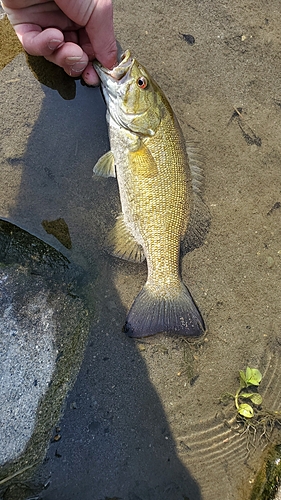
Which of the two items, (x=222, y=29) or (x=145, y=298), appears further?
(x=222, y=29)

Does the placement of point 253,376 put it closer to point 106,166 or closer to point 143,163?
point 143,163

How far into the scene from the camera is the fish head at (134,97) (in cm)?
297

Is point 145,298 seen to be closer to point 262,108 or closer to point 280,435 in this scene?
point 280,435

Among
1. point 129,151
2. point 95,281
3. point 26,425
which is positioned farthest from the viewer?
point 95,281

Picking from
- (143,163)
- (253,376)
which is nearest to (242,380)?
(253,376)

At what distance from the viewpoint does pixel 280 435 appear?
10.3 ft

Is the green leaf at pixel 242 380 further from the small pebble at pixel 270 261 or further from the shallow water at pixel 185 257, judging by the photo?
the small pebble at pixel 270 261

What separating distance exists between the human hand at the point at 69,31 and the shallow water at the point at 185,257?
0.31 metres

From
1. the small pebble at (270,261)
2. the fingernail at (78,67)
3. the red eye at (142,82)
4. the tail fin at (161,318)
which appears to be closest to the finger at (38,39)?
the fingernail at (78,67)

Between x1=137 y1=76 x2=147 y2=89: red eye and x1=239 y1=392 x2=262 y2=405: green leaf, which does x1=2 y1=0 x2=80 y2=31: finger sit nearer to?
x1=137 y1=76 x2=147 y2=89: red eye

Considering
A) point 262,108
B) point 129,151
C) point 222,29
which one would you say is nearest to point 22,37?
point 129,151

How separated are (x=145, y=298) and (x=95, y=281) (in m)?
0.47

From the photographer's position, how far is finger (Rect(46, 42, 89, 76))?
2949 millimetres

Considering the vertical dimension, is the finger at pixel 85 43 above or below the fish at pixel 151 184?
above
